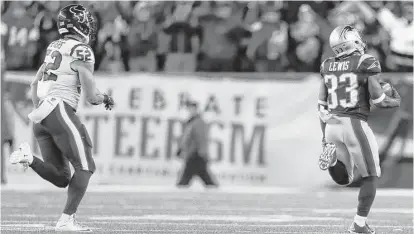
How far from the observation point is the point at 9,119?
55.7 feet

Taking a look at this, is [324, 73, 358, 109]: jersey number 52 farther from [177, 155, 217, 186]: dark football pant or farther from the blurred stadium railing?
[177, 155, 217, 186]: dark football pant

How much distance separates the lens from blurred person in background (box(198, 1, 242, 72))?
650 inches

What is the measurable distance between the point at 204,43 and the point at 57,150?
336 inches

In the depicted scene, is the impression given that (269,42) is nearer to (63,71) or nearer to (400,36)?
(400,36)

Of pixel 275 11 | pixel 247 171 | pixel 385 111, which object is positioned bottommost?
pixel 247 171

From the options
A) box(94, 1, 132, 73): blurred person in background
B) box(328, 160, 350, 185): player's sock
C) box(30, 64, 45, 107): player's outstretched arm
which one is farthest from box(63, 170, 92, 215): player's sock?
box(94, 1, 132, 73): blurred person in background

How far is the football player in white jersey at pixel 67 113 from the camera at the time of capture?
802 centimetres

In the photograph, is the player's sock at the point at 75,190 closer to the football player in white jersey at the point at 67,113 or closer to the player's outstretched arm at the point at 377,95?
the football player in white jersey at the point at 67,113

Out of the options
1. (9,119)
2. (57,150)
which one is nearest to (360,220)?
(57,150)

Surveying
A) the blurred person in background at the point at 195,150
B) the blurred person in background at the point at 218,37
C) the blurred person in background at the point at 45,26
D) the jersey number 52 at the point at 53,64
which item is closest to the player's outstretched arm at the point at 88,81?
the jersey number 52 at the point at 53,64

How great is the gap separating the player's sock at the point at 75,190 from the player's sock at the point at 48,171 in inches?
5.1

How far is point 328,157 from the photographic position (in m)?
8.55

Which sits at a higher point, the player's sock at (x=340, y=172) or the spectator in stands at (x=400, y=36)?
the spectator in stands at (x=400, y=36)

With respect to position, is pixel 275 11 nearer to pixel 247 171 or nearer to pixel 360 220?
pixel 247 171
